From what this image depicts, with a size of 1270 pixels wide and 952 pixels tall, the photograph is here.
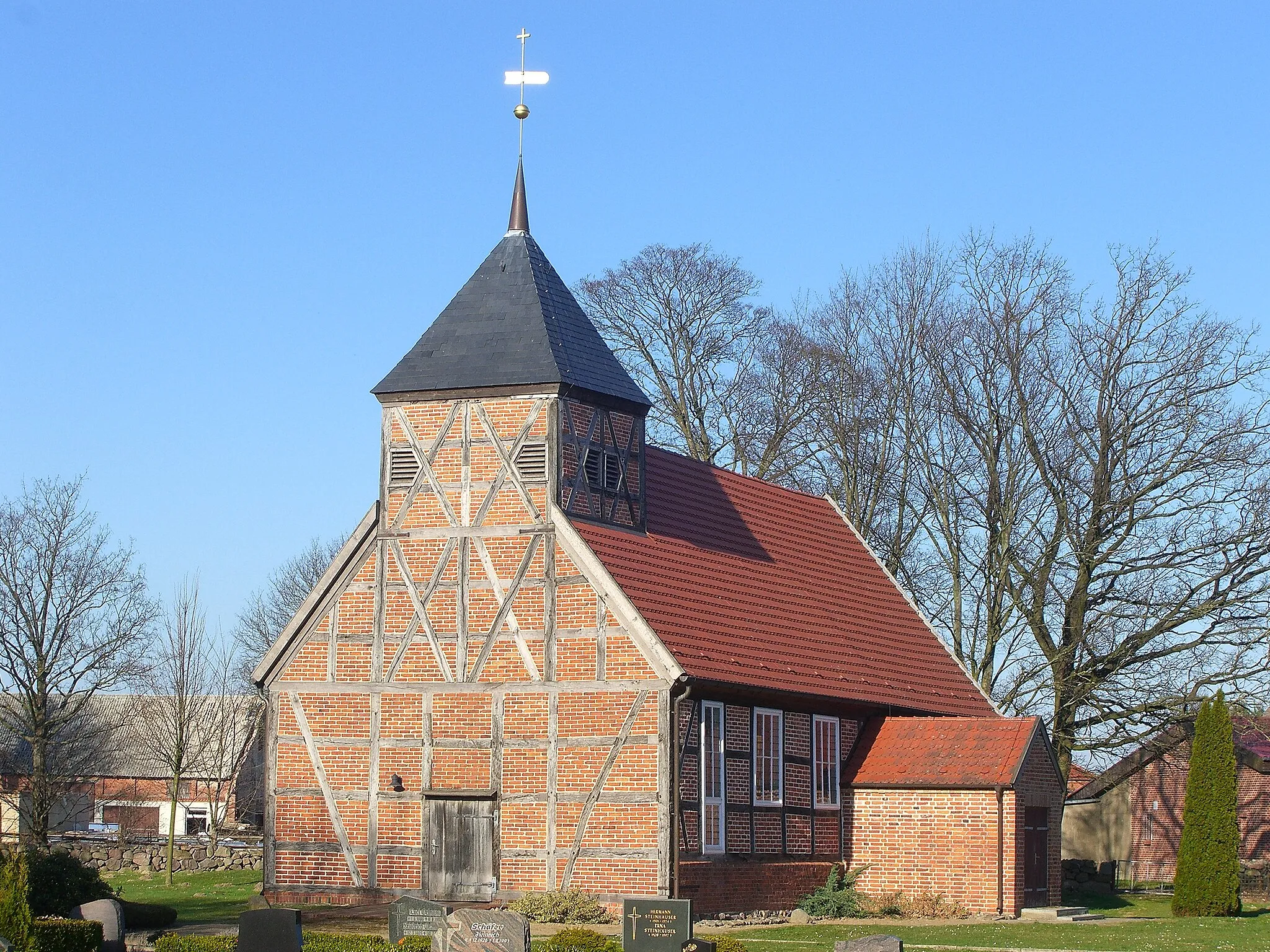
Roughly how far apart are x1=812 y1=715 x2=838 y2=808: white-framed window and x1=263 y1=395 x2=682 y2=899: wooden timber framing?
5050 millimetres

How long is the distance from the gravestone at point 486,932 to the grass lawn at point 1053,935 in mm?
4279

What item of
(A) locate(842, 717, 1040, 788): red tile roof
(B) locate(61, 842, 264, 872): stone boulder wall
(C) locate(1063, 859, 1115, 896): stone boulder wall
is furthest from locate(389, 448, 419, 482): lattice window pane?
(B) locate(61, 842, 264, 872): stone boulder wall

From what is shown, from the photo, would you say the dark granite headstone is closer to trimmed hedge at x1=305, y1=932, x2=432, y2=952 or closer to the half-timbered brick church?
trimmed hedge at x1=305, y1=932, x2=432, y2=952

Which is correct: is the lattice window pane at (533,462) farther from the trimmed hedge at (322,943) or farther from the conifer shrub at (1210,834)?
the conifer shrub at (1210,834)

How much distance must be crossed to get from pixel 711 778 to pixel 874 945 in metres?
8.14

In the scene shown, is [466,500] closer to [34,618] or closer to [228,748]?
[34,618]

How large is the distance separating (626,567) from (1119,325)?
16.6 metres

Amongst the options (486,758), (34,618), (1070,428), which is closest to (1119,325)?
(1070,428)

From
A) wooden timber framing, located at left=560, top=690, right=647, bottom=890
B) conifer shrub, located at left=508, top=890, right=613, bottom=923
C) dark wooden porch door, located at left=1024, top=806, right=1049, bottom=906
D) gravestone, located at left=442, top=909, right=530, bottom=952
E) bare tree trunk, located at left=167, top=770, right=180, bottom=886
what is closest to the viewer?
gravestone, located at left=442, top=909, right=530, bottom=952

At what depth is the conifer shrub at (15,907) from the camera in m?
20.1

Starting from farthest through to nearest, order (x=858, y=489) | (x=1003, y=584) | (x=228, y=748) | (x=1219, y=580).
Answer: (x=228, y=748), (x=858, y=489), (x=1003, y=584), (x=1219, y=580)

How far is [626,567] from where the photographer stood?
28.2 m

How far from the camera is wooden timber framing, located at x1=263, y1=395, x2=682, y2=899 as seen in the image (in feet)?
87.6

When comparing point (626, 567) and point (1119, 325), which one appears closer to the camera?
point (626, 567)
